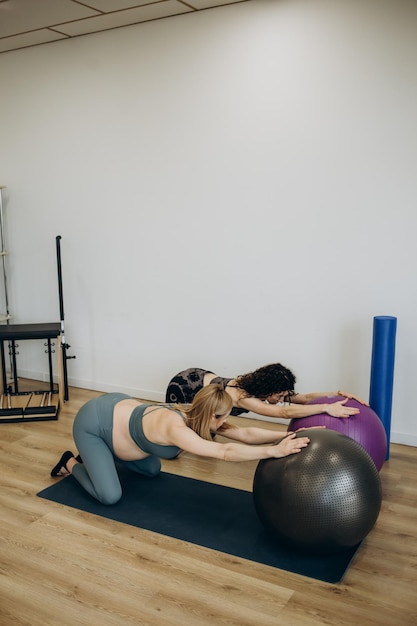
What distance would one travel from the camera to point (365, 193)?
3.76 metres

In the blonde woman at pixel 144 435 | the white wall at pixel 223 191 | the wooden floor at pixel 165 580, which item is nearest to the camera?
the wooden floor at pixel 165 580

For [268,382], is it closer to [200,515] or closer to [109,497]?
[200,515]

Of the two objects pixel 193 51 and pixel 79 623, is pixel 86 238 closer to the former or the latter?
pixel 193 51

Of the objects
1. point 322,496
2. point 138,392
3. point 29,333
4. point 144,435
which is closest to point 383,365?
point 322,496

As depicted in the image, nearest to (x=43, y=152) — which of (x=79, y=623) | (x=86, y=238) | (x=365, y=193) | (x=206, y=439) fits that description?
(x=86, y=238)

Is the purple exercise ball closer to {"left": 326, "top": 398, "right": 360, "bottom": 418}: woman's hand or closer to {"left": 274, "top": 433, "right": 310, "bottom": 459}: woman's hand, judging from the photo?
{"left": 326, "top": 398, "right": 360, "bottom": 418}: woman's hand

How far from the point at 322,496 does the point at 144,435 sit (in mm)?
964

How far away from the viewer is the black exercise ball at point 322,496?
240 centimetres

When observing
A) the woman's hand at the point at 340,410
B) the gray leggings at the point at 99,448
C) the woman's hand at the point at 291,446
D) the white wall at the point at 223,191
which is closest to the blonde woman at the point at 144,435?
the gray leggings at the point at 99,448

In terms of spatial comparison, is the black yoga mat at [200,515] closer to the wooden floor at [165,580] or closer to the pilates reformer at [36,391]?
the wooden floor at [165,580]

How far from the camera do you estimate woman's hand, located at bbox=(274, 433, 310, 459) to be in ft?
8.30

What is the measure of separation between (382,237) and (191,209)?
4.58ft

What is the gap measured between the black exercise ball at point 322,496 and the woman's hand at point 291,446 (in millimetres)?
18

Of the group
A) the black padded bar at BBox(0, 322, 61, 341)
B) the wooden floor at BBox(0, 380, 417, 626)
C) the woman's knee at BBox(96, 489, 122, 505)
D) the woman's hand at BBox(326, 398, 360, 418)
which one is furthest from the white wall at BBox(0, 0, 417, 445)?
the woman's knee at BBox(96, 489, 122, 505)
